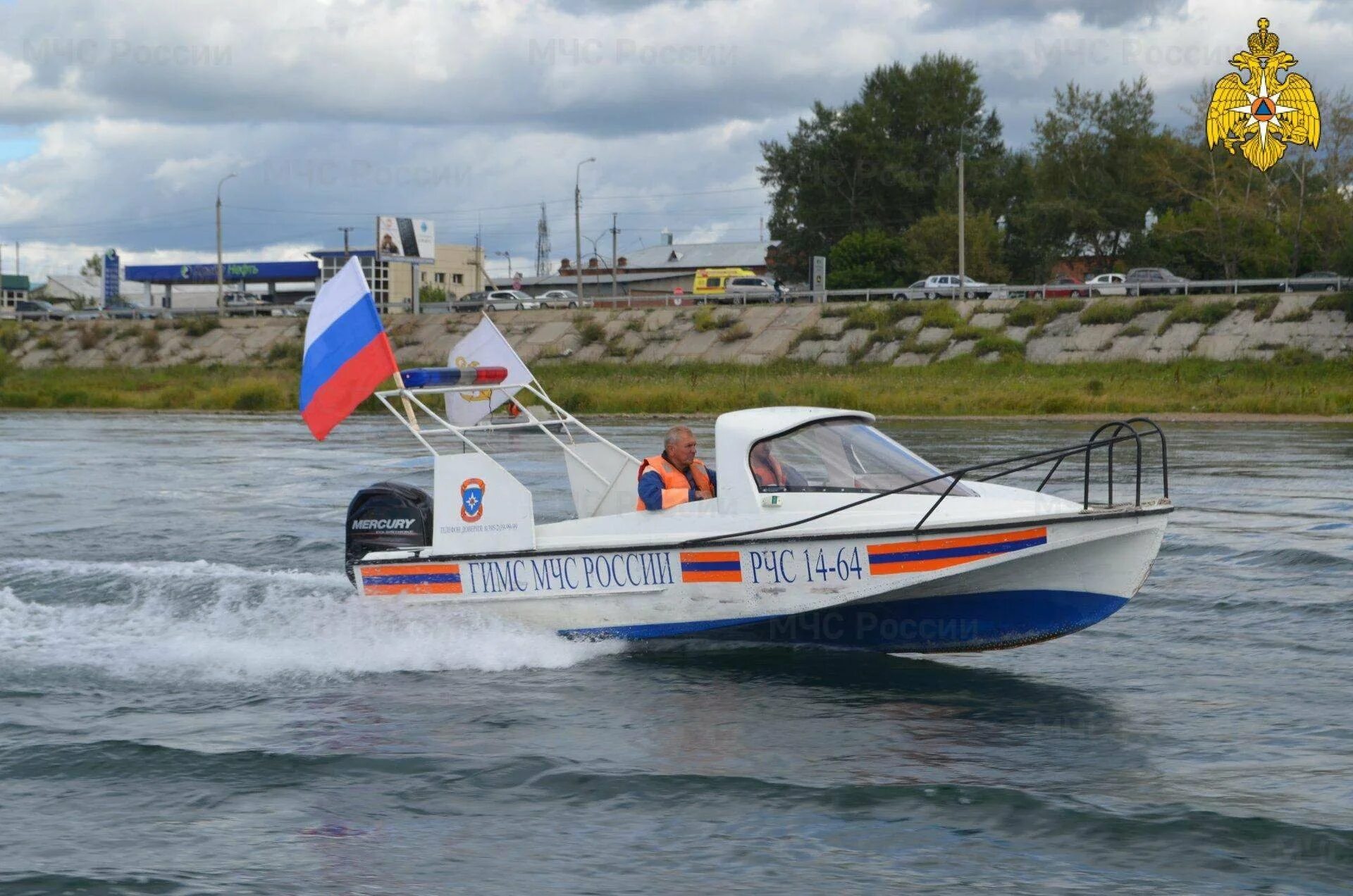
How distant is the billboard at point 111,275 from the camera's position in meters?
108

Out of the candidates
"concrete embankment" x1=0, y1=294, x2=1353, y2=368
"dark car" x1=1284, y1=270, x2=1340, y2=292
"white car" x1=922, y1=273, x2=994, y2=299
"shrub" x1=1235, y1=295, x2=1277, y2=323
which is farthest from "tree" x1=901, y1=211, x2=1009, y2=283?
"shrub" x1=1235, y1=295, x2=1277, y2=323

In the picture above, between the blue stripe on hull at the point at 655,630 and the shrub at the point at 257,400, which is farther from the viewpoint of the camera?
the shrub at the point at 257,400

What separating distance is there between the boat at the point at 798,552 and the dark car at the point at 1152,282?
41.7m

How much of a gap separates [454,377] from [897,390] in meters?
32.2

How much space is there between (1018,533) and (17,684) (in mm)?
6882

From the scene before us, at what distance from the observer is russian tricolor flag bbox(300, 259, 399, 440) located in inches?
420

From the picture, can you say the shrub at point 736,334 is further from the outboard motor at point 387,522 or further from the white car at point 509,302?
the outboard motor at point 387,522

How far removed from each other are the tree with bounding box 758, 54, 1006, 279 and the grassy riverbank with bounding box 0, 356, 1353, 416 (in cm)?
3269

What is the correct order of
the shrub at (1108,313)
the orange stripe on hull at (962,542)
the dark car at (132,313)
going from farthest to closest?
the dark car at (132,313) → the shrub at (1108,313) → the orange stripe on hull at (962,542)

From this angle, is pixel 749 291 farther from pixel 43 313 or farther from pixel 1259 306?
pixel 43 313

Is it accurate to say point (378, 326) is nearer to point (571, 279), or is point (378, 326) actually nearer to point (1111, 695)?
point (1111, 695)

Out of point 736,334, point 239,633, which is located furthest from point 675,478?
point 736,334

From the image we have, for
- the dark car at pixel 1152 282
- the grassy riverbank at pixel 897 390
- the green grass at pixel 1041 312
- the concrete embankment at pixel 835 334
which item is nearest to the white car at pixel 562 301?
the concrete embankment at pixel 835 334
